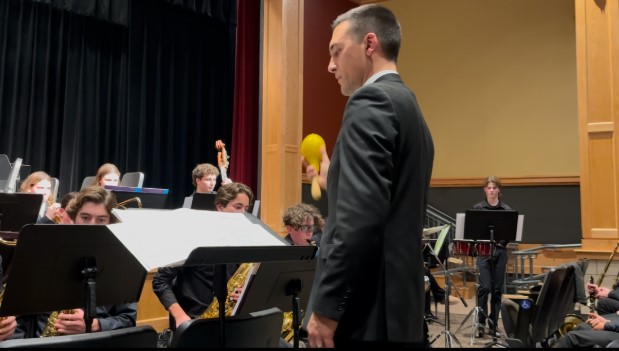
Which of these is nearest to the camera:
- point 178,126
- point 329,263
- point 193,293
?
point 329,263

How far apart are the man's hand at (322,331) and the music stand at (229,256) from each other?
267 millimetres

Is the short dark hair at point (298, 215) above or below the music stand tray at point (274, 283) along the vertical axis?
above

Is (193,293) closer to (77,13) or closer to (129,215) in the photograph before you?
(129,215)

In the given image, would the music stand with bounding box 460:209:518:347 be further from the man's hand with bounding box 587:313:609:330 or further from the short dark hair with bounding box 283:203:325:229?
the short dark hair with bounding box 283:203:325:229

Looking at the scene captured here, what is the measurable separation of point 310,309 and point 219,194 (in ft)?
6.68

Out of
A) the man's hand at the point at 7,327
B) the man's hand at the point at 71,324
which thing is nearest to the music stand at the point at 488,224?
the man's hand at the point at 71,324

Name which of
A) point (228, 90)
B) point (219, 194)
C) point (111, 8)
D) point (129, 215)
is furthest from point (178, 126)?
point (129, 215)

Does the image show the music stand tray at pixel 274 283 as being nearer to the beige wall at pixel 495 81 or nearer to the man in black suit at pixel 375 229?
the man in black suit at pixel 375 229

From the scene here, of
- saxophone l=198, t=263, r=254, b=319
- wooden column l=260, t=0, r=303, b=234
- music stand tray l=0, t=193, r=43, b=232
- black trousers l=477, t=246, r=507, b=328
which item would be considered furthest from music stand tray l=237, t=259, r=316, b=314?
wooden column l=260, t=0, r=303, b=234

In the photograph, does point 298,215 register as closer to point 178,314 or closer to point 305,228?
point 305,228

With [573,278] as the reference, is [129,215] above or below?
above

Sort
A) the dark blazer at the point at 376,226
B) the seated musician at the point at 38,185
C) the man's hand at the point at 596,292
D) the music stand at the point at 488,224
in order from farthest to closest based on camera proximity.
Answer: the music stand at the point at 488,224 → the seated musician at the point at 38,185 → the man's hand at the point at 596,292 → the dark blazer at the point at 376,226

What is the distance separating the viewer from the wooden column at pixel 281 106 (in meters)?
8.78

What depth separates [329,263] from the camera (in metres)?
1.69
